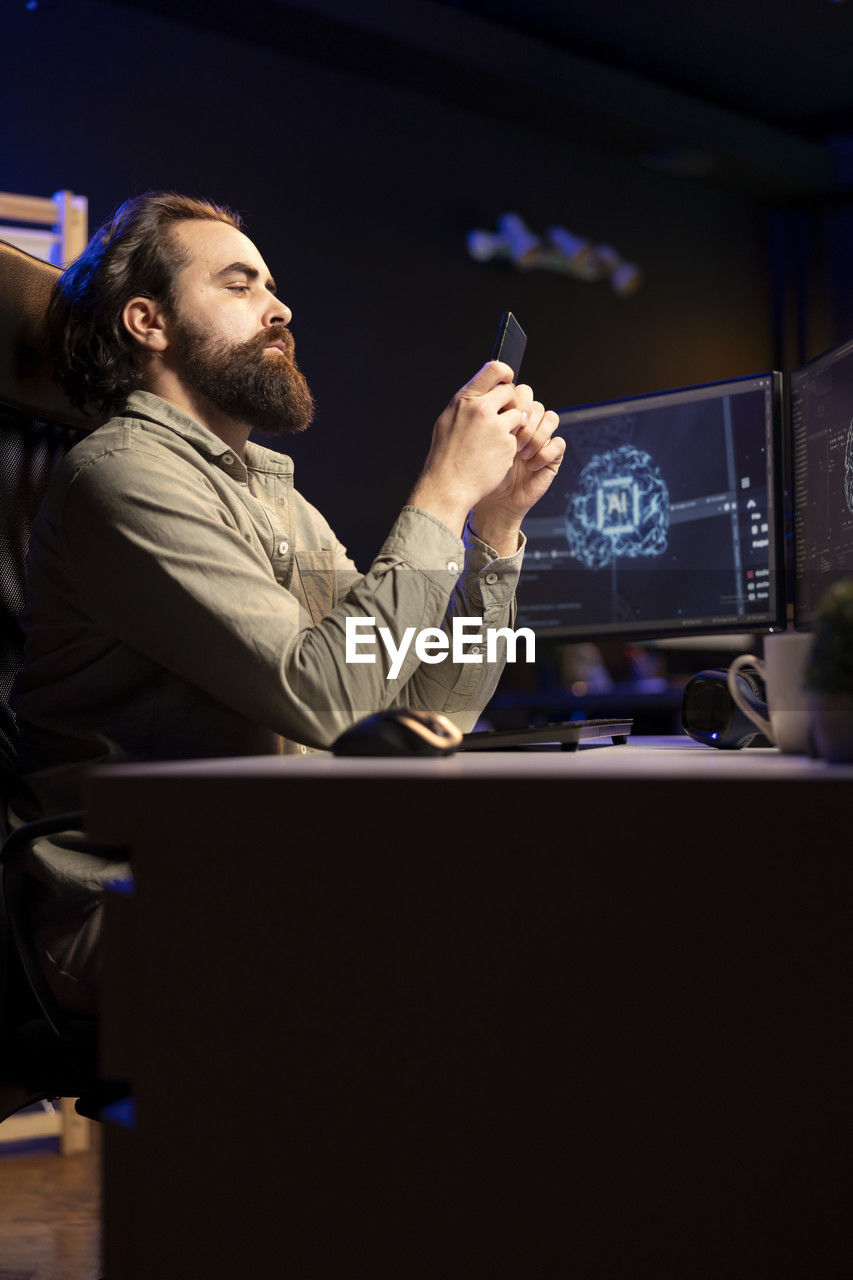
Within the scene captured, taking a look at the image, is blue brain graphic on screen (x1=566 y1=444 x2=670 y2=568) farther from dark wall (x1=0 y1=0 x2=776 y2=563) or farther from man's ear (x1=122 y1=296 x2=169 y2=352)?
dark wall (x1=0 y1=0 x2=776 y2=563)

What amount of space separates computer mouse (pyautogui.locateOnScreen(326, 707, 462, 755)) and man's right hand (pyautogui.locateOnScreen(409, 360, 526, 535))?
0.42m

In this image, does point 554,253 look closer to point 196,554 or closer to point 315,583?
point 315,583

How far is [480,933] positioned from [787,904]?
16cm

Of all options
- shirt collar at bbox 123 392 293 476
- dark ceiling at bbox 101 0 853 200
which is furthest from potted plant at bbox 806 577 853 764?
dark ceiling at bbox 101 0 853 200

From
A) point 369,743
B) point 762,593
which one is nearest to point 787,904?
point 369,743

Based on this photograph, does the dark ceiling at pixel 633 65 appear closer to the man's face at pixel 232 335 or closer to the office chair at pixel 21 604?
the man's face at pixel 232 335

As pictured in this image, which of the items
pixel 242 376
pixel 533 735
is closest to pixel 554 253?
pixel 242 376

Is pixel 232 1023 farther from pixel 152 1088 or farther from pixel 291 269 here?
pixel 291 269

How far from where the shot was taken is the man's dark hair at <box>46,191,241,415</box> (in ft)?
4.45

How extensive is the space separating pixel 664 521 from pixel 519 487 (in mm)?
362

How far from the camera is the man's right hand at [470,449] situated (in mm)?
1150

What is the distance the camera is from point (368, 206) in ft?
14.0

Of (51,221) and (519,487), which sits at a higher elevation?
(51,221)

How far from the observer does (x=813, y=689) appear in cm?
64
